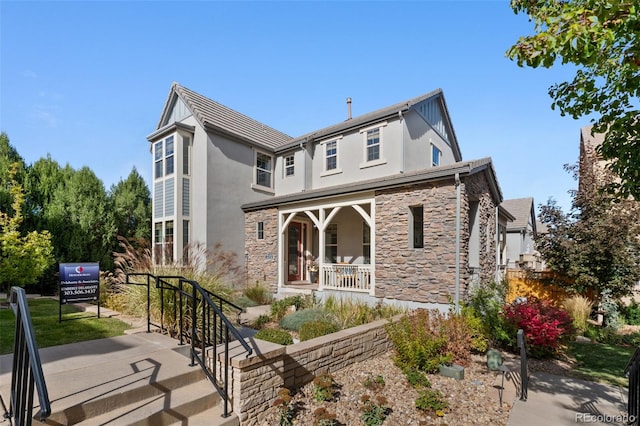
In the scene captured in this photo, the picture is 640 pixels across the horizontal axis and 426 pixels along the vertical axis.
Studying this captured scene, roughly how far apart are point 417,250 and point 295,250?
6578 millimetres

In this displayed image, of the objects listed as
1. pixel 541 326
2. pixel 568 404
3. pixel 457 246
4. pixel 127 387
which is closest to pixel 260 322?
pixel 127 387

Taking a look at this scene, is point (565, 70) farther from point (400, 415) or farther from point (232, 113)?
point (232, 113)

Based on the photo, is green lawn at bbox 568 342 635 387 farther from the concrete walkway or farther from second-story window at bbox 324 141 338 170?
second-story window at bbox 324 141 338 170

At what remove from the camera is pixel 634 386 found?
3.96 metres

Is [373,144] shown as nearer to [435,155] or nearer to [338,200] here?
[338,200]

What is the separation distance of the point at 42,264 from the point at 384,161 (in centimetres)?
1176

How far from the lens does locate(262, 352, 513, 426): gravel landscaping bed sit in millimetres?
4398

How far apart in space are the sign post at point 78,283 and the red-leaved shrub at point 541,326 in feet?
30.2

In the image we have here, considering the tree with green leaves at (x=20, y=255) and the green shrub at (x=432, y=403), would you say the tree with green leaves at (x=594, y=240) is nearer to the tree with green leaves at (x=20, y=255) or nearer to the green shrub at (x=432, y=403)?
the green shrub at (x=432, y=403)

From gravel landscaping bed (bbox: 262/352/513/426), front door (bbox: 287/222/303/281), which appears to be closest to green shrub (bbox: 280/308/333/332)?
gravel landscaping bed (bbox: 262/352/513/426)

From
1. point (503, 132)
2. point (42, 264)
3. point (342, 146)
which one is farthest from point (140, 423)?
point (342, 146)

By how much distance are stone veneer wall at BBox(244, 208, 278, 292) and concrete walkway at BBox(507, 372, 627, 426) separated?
9.33 m

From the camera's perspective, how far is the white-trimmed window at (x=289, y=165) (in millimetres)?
15344

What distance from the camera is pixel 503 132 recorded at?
1006 centimetres
